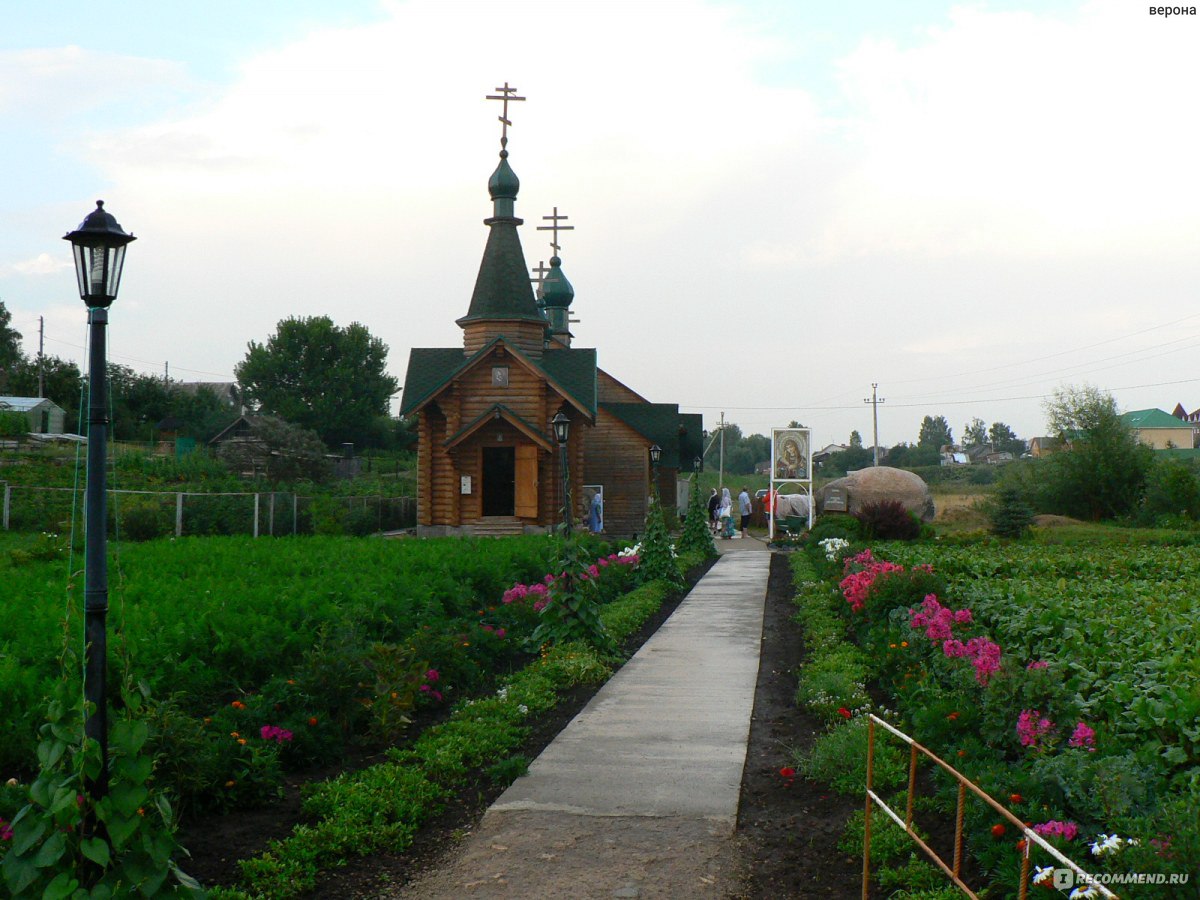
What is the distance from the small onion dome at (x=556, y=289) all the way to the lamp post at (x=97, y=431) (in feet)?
131

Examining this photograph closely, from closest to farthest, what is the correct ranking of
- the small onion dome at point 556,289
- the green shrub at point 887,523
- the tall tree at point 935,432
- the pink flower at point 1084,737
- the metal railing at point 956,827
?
the metal railing at point 956,827
the pink flower at point 1084,737
the green shrub at point 887,523
the small onion dome at point 556,289
the tall tree at point 935,432

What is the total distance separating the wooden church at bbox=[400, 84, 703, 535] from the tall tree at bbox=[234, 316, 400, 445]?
40145 mm

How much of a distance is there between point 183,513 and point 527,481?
9049 mm

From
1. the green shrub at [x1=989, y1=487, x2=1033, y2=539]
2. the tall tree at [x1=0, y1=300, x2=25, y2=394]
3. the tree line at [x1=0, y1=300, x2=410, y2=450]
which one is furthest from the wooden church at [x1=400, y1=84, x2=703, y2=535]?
the tall tree at [x1=0, y1=300, x2=25, y2=394]

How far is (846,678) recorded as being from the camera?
9344mm

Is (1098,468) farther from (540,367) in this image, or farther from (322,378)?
(322,378)

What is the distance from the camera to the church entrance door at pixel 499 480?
32125 millimetres

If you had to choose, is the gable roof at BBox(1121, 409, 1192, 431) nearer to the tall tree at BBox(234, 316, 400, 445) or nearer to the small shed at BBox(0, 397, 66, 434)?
the tall tree at BBox(234, 316, 400, 445)

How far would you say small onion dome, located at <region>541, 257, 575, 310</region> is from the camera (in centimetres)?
4444

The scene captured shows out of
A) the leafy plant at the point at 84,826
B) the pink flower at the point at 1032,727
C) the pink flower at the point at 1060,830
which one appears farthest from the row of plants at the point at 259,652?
the pink flower at the point at 1032,727

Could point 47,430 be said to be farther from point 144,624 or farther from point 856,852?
point 856,852

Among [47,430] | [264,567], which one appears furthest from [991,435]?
[264,567]

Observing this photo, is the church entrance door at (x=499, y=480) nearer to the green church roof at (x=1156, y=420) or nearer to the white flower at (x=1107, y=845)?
the white flower at (x=1107, y=845)

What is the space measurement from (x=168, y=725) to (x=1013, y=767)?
14.8ft
